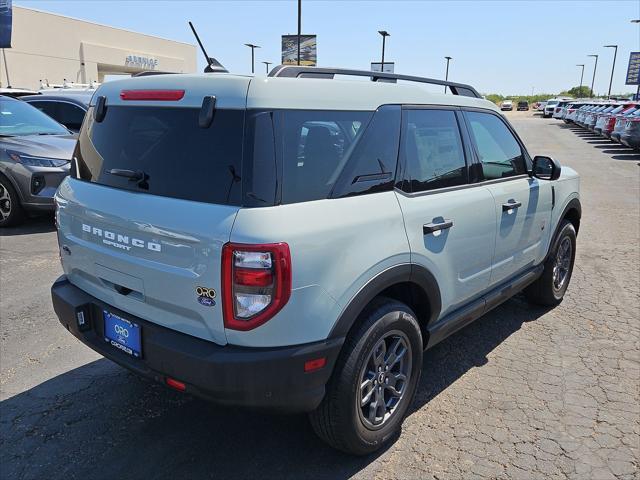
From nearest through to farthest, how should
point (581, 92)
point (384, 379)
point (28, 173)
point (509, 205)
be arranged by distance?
1. point (384, 379)
2. point (509, 205)
3. point (28, 173)
4. point (581, 92)

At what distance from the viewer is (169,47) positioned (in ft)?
176

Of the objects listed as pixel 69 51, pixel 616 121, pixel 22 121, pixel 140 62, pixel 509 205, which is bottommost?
pixel 509 205

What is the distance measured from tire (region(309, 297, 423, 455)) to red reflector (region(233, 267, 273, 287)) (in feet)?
1.97

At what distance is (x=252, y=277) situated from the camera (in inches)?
83.6

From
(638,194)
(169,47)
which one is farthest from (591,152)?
(169,47)

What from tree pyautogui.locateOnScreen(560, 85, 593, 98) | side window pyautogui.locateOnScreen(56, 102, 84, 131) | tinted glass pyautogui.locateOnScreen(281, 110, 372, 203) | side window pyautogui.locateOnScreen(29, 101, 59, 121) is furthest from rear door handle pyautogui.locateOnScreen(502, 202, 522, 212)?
tree pyautogui.locateOnScreen(560, 85, 593, 98)

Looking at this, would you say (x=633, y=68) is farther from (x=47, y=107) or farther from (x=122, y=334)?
(x=122, y=334)

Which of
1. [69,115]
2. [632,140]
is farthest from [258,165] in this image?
[632,140]

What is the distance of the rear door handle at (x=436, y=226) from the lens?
113 inches

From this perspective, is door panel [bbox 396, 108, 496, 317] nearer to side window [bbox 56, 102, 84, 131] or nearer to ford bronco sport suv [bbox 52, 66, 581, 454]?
ford bronco sport suv [bbox 52, 66, 581, 454]

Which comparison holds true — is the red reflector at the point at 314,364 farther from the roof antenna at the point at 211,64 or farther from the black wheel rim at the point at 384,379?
the roof antenna at the point at 211,64

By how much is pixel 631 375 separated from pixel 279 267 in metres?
2.93

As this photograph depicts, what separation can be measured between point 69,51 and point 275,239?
4769 centimetres

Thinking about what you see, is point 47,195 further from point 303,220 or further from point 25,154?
point 303,220
